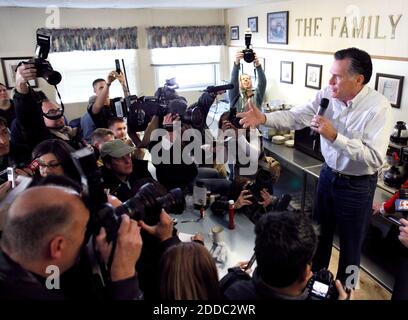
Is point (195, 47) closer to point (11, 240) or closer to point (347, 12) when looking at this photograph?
point (347, 12)

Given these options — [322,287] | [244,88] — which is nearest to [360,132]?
[322,287]

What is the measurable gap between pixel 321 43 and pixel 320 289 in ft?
10.1

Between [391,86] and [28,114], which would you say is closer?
[28,114]

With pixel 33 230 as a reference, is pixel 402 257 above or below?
below

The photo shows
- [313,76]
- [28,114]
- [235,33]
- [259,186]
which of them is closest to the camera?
[28,114]

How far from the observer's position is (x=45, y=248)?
93 centimetres

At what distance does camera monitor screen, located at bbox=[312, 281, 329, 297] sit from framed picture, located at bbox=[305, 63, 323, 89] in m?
2.96

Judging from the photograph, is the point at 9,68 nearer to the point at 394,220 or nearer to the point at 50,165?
the point at 50,165

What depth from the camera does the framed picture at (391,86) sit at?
2.75m

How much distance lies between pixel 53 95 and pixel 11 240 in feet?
15.1

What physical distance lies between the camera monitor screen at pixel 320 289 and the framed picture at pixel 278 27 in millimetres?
3586

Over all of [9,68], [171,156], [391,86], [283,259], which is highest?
[9,68]

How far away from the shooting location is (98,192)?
3.74 feet
